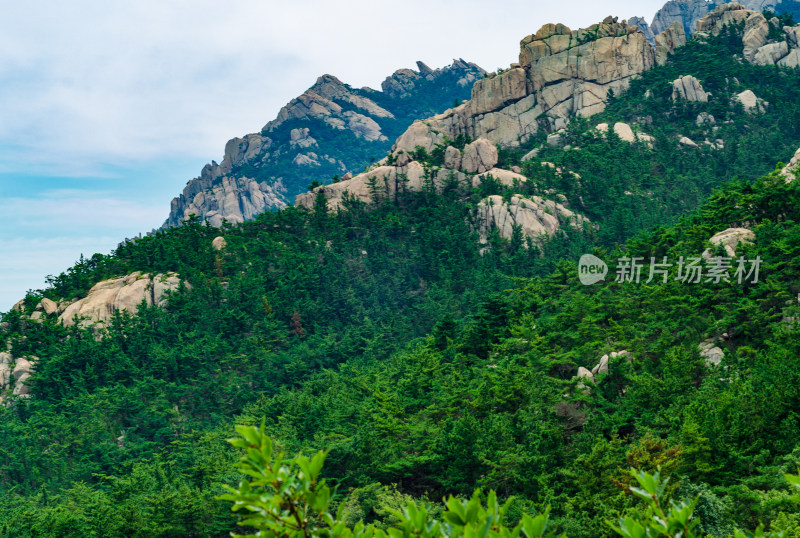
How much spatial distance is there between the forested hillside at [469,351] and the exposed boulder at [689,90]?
26.5 inches

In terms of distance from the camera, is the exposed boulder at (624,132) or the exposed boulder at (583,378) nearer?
the exposed boulder at (583,378)

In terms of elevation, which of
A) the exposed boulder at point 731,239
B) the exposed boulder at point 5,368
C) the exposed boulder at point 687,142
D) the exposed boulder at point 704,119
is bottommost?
the exposed boulder at point 5,368

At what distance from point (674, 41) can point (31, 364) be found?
76905 mm

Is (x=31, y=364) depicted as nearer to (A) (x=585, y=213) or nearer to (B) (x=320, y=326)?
(B) (x=320, y=326)

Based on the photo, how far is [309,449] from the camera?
85.6 ft

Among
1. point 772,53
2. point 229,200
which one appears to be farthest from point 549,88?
point 229,200

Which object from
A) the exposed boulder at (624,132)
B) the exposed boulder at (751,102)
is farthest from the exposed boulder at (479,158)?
the exposed boulder at (751,102)

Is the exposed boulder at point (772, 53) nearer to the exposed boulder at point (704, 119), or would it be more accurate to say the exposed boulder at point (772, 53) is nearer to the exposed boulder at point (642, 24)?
the exposed boulder at point (704, 119)

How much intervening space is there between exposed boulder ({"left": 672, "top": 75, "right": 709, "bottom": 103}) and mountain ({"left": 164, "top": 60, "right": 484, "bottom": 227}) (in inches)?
2520

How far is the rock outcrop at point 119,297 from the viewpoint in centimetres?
5047

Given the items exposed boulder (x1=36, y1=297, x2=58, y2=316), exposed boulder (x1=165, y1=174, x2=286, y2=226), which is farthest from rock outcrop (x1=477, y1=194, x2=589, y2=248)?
exposed boulder (x1=165, y1=174, x2=286, y2=226)

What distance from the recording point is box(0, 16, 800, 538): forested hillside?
1941 centimetres

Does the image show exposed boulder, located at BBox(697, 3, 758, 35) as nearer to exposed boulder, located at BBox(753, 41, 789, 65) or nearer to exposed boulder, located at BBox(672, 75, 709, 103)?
exposed boulder, located at BBox(753, 41, 789, 65)

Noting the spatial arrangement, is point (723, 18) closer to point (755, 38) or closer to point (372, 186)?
point (755, 38)
